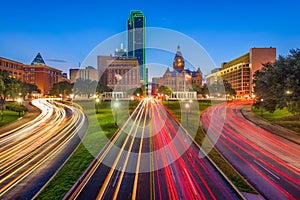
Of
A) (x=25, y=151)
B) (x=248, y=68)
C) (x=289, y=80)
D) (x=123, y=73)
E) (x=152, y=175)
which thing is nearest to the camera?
(x=152, y=175)

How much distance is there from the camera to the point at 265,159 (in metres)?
19.0

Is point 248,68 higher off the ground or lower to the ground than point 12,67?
higher

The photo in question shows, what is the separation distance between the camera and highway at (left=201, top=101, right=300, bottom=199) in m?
13.6

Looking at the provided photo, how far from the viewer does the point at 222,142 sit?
995 inches

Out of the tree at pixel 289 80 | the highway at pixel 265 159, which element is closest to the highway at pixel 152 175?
the highway at pixel 265 159

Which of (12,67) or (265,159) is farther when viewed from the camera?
(12,67)

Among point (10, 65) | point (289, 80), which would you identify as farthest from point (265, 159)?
point (10, 65)

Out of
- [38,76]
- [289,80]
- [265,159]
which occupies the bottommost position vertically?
[265,159]

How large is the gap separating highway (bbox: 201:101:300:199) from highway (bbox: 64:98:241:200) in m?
2.51

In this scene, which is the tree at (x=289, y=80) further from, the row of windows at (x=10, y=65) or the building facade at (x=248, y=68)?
the row of windows at (x=10, y=65)

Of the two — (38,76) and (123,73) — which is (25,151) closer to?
(38,76)

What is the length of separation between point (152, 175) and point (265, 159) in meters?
11.2

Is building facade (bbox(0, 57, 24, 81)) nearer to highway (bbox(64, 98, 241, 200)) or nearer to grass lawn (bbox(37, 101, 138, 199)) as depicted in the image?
grass lawn (bbox(37, 101, 138, 199))

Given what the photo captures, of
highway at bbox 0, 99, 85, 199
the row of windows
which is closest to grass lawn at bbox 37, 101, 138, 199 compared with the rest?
highway at bbox 0, 99, 85, 199
